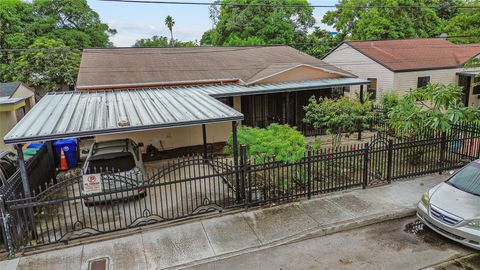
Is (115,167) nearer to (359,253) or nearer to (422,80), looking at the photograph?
(359,253)

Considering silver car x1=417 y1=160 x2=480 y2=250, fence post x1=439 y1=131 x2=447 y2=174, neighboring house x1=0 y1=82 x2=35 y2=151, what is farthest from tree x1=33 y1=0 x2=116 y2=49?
silver car x1=417 y1=160 x2=480 y2=250

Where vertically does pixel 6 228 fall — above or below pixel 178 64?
below

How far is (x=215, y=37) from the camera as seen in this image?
38.3 meters

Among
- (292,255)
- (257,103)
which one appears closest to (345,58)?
(257,103)

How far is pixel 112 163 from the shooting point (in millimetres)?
8836

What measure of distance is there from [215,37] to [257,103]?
24431 mm

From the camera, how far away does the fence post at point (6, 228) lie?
248 inches

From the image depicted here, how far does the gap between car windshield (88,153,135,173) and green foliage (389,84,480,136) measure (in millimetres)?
7862

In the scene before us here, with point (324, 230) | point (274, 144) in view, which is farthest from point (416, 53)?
point (324, 230)

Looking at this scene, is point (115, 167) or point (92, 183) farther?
point (115, 167)

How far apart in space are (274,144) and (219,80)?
299 inches

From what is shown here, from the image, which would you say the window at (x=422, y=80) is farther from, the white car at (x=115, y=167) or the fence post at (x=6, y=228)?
the fence post at (x=6, y=228)

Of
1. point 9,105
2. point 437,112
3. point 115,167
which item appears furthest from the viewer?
point 9,105

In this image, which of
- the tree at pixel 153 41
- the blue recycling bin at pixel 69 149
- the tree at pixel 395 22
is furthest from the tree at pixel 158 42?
the blue recycling bin at pixel 69 149
